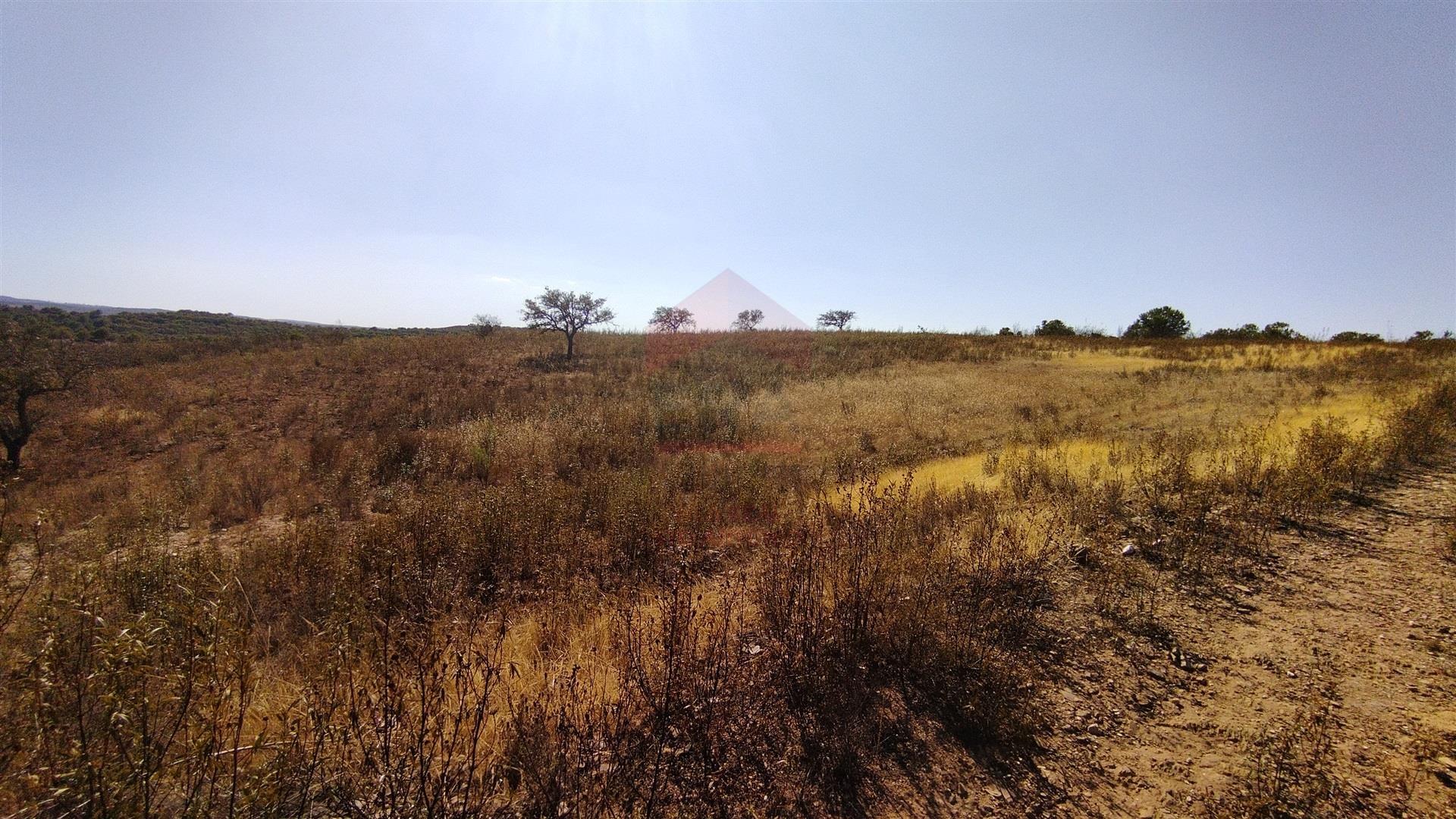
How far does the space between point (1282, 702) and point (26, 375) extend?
18.6 m

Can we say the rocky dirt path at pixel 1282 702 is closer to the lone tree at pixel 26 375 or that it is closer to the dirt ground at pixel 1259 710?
the dirt ground at pixel 1259 710

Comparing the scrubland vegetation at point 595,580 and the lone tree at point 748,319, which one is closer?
the scrubland vegetation at point 595,580

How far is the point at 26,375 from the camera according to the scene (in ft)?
31.5

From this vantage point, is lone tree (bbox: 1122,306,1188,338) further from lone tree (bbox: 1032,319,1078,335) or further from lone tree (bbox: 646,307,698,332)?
lone tree (bbox: 646,307,698,332)

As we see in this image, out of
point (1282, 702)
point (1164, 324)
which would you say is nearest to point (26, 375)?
point (1282, 702)

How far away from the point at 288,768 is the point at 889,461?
860 centimetres

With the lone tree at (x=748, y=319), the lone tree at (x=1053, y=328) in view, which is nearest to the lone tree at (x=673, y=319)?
the lone tree at (x=748, y=319)

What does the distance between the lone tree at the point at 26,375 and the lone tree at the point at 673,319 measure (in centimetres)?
3627

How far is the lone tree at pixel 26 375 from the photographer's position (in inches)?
366

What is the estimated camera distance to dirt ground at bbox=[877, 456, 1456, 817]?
219 centimetres

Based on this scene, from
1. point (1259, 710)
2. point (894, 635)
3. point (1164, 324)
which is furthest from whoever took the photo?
point (1164, 324)

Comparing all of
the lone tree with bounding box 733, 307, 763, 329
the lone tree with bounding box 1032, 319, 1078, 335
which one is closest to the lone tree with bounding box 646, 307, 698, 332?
the lone tree with bounding box 733, 307, 763, 329

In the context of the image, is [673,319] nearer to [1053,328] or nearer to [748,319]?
[748,319]

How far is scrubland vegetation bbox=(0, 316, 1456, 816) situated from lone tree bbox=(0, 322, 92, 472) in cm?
62
